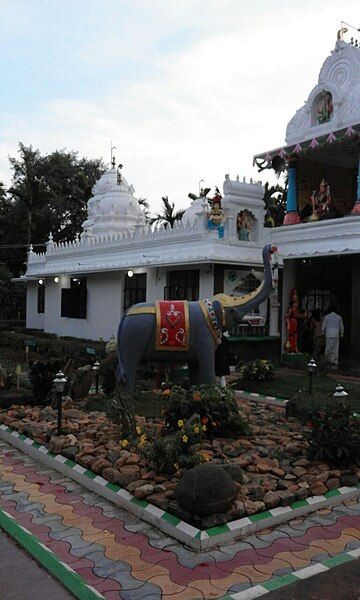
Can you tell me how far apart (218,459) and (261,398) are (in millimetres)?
3992

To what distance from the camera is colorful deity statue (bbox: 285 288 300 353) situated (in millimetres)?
13383

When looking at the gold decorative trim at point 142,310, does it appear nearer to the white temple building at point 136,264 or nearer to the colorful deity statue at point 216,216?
the white temple building at point 136,264

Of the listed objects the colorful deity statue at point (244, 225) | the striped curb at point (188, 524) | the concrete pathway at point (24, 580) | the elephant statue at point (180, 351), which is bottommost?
the concrete pathway at point (24, 580)


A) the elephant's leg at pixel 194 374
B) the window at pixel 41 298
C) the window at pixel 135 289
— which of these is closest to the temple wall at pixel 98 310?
the window at pixel 135 289

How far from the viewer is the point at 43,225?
37062 millimetres

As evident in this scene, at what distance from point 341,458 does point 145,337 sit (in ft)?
10.3

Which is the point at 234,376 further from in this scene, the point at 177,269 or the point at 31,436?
the point at 31,436

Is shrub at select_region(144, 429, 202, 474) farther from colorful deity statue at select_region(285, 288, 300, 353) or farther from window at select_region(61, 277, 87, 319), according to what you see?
window at select_region(61, 277, 87, 319)

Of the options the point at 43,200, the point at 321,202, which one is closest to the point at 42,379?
the point at 321,202

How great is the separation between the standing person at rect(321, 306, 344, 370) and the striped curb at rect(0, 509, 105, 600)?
30.8 feet

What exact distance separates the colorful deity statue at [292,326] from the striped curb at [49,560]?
31.9ft

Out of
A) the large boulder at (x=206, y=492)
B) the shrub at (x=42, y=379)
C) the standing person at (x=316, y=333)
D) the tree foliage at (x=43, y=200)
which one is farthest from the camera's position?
the tree foliage at (x=43, y=200)

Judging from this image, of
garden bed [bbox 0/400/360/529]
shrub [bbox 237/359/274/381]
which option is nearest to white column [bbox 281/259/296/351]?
shrub [bbox 237/359/274/381]

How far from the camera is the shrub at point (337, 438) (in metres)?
5.61
